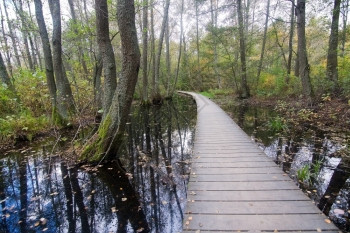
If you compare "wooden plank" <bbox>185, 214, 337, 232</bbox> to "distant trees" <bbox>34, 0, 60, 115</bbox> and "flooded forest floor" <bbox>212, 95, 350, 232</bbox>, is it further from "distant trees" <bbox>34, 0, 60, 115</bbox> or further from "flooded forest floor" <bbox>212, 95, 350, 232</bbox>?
"distant trees" <bbox>34, 0, 60, 115</bbox>

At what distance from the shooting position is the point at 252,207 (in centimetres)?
256

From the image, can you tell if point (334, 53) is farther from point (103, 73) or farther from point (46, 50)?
point (46, 50)

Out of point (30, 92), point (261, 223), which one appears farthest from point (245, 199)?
point (30, 92)

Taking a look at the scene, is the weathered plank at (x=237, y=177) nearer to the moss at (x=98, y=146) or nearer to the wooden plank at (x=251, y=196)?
the wooden plank at (x=251, y=196)

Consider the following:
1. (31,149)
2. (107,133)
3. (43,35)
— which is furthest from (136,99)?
(107,133)

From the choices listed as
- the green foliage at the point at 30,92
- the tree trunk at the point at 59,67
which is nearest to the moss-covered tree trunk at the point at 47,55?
the tree trunk at the point at 59,67

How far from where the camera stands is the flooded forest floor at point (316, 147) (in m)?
3.33

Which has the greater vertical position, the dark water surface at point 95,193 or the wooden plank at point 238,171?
the wooden plank at point 238,171

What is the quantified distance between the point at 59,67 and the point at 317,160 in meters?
8.59

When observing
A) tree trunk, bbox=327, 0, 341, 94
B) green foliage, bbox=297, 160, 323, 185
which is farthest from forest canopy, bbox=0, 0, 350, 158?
green foliage, bbox=297, 160, 323, 185

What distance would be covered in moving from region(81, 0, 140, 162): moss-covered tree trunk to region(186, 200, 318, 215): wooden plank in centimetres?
264

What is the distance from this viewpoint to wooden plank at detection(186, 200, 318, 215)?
2.47 m

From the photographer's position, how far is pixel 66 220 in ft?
10.2

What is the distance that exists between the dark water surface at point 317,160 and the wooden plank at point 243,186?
0.64 meters
